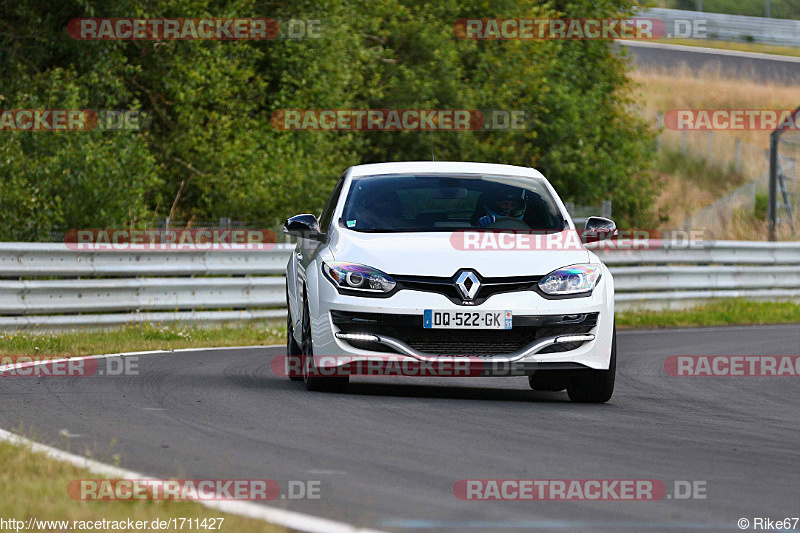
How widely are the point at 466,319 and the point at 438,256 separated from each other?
1.52 ft

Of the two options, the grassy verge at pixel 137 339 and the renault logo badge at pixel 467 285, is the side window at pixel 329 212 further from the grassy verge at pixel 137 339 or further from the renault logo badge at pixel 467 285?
the grassy verge at pixel 137 339

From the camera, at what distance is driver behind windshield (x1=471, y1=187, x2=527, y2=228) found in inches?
401

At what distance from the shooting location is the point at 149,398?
951 centimetres

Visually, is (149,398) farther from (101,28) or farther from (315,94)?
(315,94)

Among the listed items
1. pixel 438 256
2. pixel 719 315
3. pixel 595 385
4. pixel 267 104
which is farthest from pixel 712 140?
pixel 438 256

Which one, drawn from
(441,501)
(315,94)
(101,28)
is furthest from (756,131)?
(441,501)

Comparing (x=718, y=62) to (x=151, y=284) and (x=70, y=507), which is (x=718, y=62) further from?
(x=70, y=507)

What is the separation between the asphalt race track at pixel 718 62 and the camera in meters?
57.5

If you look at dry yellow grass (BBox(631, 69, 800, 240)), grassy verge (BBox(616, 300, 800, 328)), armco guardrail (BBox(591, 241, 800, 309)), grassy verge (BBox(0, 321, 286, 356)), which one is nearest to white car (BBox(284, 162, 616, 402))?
grassy verge (BBox(0, 321, 286, 356))

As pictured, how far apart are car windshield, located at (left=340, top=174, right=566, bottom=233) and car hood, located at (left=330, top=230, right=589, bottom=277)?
30 centimetres

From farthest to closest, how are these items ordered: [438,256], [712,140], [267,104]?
[712,140], [267,104], [438,256]

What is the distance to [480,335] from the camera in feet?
30.4

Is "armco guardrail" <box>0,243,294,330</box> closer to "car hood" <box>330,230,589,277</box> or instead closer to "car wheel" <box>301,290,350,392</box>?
"car wheel" <box>301,290,350,392</box>

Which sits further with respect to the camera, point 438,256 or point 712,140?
point 712,140
